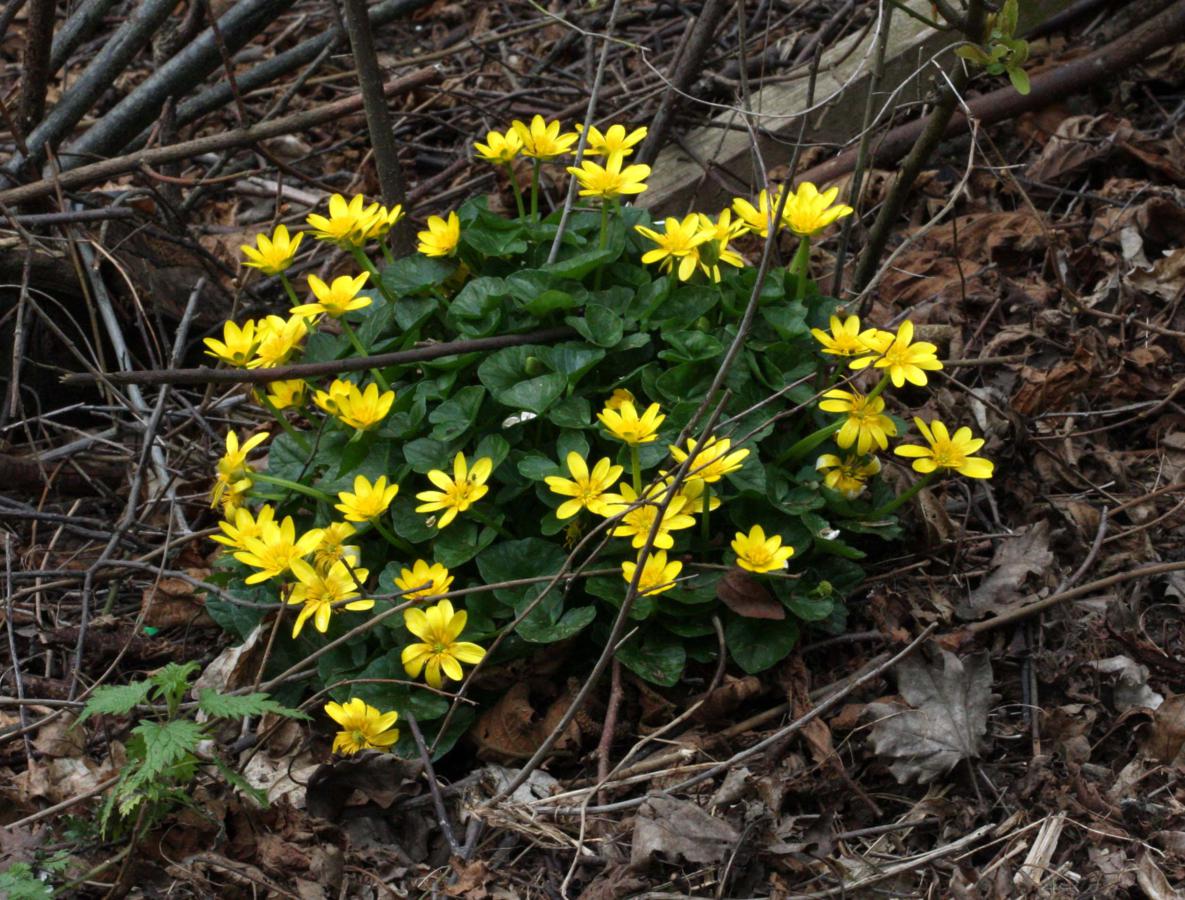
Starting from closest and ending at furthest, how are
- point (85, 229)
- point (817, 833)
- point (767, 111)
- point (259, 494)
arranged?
point (817, 833) < point (259, 494) < point (85, 229) < point (767, 111)

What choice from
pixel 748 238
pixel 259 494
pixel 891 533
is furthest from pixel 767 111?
pixel 259 494

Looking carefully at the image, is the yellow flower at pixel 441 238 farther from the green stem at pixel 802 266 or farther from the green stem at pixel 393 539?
the green stem at pixel 802 266

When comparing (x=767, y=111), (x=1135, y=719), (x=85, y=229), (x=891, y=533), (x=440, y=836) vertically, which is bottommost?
(x=1135, y=719)

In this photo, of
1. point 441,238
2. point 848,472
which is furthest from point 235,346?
point 848,472

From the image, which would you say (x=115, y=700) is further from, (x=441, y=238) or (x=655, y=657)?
(x=441, y=238)

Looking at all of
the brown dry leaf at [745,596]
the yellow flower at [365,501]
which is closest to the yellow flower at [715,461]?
the brown dry leaf at [745,596]

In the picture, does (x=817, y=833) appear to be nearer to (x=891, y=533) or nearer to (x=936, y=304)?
(x=891, y=533)
